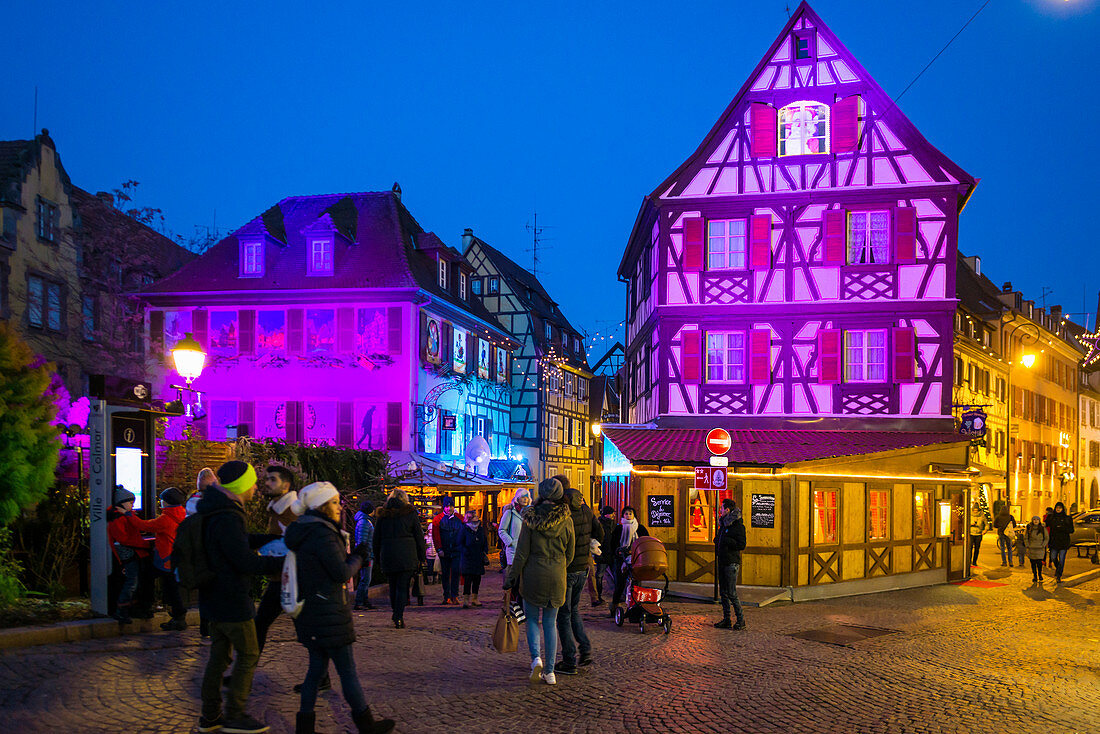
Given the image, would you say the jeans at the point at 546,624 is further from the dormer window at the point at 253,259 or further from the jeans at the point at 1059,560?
the dormer window at the point at 253,259

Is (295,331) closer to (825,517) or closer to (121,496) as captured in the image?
(825,517)

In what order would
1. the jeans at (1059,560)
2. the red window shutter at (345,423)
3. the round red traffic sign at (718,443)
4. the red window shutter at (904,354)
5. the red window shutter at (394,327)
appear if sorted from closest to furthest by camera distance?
the round red traffic sign at (718,443) < the jeans at (1059,560) < the red window shutter at (904,354) < the red window shutter at (394,327) < the red window shutter at (345,423)

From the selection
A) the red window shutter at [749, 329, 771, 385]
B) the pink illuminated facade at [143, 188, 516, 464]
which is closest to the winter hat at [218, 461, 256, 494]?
the red window shutter at [749, 329, 771, 385]

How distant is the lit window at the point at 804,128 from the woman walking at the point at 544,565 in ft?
55.9

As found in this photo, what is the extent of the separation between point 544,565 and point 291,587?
2775 mm

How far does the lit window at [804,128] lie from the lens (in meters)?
22.8

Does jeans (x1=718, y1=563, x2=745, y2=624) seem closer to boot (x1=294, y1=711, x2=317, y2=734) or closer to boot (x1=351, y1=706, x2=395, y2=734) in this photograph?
boot (x1=351, y1=706, x2=395, y2=734)

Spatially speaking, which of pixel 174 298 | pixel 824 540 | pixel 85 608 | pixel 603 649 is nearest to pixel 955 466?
pixel 824 540

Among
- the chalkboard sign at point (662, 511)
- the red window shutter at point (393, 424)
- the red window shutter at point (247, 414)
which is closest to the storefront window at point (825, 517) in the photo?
the chalkboard sign at point (662, 511)

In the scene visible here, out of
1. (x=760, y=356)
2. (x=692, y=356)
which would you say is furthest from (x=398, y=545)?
(x=760, y=356)

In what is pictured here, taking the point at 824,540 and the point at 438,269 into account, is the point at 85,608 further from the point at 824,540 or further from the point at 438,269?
the point at 438,269

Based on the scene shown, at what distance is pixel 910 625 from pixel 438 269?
77.6ft

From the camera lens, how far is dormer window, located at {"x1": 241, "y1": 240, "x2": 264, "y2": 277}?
31094 millimetres

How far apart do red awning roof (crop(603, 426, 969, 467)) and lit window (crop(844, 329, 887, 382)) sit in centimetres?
141
